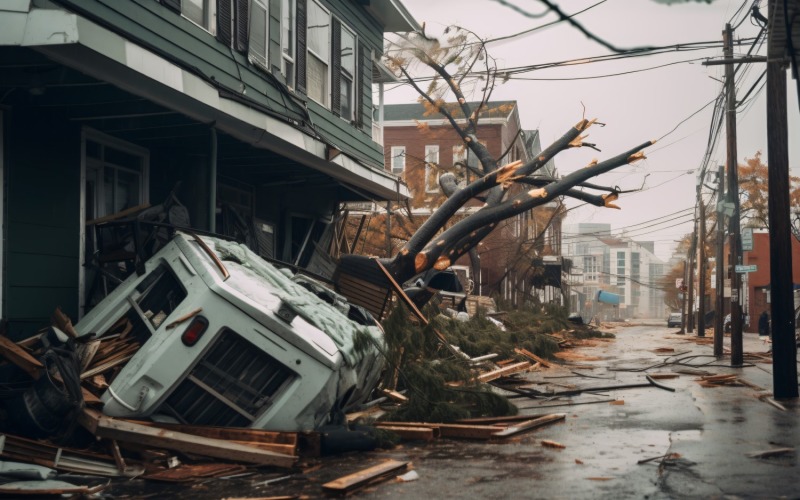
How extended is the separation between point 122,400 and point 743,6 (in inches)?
658

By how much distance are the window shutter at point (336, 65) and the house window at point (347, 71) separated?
0.35m

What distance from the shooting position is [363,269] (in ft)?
46.2

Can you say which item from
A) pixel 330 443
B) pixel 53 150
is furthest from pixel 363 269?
pixel 330 443

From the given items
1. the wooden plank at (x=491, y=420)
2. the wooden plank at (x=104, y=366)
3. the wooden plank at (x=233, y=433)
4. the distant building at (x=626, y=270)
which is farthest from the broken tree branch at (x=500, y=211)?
the distant building at (x=626, y=270)

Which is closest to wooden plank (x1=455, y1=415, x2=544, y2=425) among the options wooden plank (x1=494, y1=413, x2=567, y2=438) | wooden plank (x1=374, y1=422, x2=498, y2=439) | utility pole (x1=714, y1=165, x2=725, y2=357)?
wooden plank (x1=494, y1=413, x2=567, y2=438)

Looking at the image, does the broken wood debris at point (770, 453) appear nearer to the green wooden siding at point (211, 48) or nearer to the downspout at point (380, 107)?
the green wooden siding at point (211, 48)

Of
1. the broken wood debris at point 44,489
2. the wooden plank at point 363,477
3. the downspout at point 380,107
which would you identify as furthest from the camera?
the downspout at point 380,107

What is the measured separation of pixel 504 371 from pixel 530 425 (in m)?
5.86

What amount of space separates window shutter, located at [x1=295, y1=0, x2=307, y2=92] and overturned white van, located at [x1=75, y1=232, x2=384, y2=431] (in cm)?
759

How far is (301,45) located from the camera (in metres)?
15.2

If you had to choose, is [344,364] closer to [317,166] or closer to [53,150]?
[53,150]

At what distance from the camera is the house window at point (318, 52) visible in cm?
1585

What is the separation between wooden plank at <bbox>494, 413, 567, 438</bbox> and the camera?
8.77m

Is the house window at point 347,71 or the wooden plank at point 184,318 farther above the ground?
the house window at point 347,71
